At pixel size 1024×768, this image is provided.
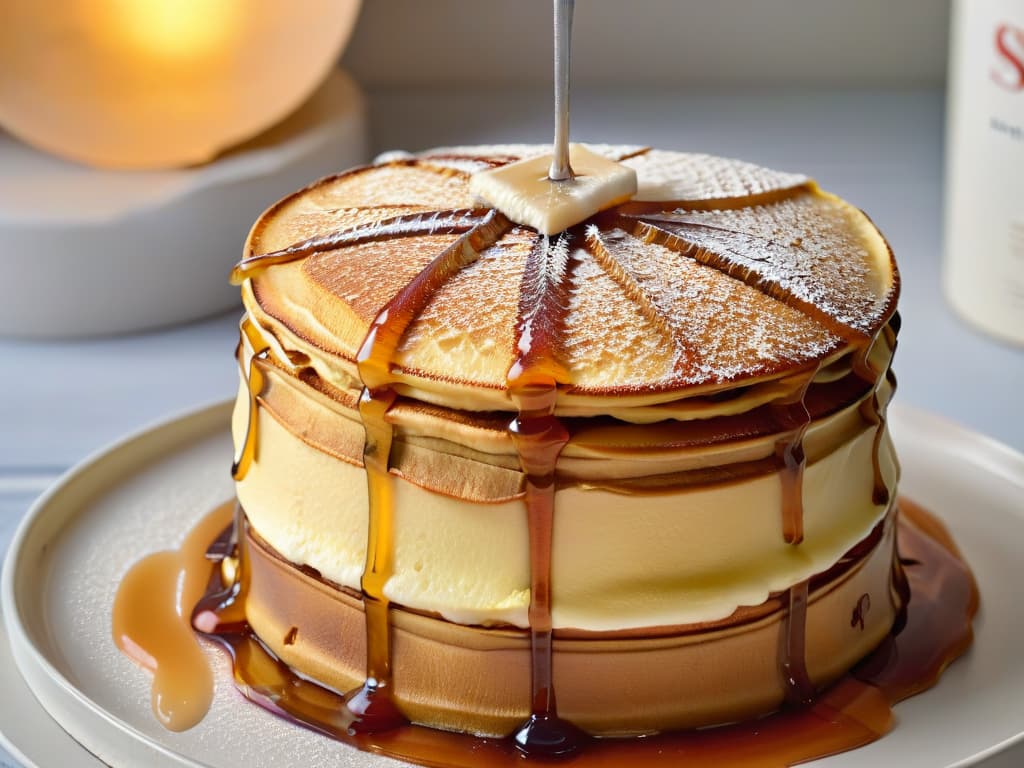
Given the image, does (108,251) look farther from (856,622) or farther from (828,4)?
(828,4)

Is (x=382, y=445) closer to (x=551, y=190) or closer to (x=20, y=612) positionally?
(x=551, y=190)

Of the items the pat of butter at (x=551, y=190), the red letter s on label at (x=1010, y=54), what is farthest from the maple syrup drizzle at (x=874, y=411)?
the red letter s on label at (x=1010, y=54)

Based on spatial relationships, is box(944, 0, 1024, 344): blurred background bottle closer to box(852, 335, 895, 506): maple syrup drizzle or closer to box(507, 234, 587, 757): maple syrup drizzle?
box(852, 335, 895, 506): maple syrup drizzle

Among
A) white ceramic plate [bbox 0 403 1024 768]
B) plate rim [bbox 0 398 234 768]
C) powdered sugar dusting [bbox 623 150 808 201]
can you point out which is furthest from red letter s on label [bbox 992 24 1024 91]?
plate rim [bbox 0 398 234 768]

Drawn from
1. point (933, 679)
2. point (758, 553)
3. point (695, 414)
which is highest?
point (695, 414)

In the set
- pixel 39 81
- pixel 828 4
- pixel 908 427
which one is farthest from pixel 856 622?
pixel 828 4

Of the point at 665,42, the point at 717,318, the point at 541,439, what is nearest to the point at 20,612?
the point at 541,439
